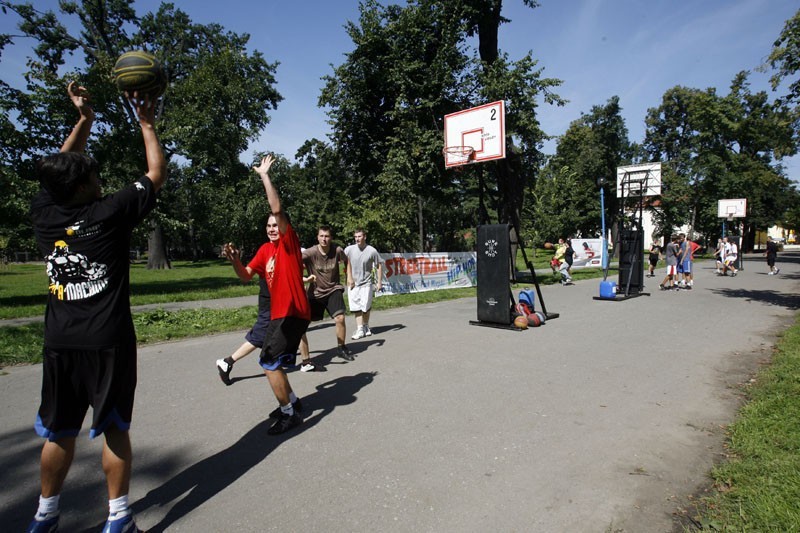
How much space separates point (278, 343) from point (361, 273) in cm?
432

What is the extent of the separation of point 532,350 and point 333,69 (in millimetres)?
14662

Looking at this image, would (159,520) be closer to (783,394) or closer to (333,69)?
(783,394)

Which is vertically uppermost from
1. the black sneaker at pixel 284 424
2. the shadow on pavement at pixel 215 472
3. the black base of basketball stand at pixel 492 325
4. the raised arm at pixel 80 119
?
the raised arm at pixel 80 119

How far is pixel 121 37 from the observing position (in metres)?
34.0

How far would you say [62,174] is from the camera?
2504 millimetres

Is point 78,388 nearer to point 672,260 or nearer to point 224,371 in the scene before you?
point 224,371

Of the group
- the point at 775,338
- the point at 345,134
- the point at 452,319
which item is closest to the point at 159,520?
the point at 452,319

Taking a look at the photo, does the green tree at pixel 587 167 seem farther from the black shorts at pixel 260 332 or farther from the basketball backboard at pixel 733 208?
the black shorts at pixel 260 332

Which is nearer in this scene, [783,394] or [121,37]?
[783,394]

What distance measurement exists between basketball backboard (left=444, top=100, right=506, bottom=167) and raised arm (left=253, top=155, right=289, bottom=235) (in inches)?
311

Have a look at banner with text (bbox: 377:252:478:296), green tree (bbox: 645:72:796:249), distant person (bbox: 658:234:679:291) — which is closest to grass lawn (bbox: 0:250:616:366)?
banner with text (bbox: 377:252:478:296)

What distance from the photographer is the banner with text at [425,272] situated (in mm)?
16641

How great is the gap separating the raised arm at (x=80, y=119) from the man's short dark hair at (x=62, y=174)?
49 centimetres

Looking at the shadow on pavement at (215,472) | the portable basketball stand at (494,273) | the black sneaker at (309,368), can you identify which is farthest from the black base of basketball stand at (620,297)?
the shadow on pavement at (215,472)
